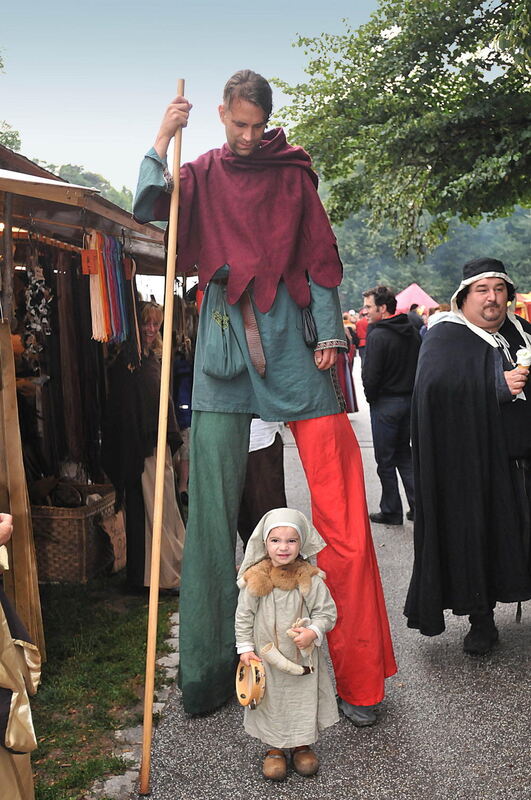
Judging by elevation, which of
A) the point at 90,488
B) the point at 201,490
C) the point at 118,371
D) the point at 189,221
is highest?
the point at 189,221

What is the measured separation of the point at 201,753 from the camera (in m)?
3.30

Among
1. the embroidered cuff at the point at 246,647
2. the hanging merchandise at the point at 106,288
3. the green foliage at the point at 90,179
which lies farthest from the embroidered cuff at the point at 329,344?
the green foliage at the point at 90,179

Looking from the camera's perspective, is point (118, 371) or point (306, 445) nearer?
point (306, 445)

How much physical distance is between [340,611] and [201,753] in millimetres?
775

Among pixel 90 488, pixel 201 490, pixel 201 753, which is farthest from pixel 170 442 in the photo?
pixel 201 753

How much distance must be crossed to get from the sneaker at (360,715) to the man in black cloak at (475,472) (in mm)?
792

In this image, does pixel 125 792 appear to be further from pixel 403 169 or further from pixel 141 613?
pixel 403 169

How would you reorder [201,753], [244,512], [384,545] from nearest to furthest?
1. [201,753]
2. [244,512]
3. [384,545]

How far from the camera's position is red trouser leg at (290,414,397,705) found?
Answer: 3.48 meters

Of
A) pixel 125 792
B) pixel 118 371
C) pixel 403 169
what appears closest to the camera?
pixel 125 792

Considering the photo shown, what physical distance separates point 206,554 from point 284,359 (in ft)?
2.91

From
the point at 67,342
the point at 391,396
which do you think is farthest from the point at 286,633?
the point at 391,396

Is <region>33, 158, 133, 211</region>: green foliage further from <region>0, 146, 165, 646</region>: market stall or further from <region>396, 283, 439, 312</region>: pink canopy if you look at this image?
<region>0, 146, 165, 646</region>: market stall

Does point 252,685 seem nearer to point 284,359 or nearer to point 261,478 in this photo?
point 284,359
